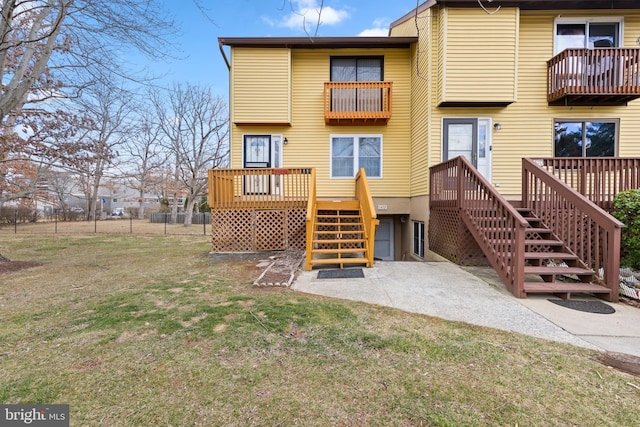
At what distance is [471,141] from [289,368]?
7.49 meters

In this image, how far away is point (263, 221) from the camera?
311 inches

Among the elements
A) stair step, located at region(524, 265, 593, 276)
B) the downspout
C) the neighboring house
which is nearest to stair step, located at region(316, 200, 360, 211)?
the neighboring house

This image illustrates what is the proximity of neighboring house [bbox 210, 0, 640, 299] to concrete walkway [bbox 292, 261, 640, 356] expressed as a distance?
975 mm

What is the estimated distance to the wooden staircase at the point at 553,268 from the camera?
4.04m

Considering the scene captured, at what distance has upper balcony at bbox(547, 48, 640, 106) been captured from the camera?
23.0ft

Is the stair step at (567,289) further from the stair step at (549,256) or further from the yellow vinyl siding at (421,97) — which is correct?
the yellow vinyl siding at (421,97)

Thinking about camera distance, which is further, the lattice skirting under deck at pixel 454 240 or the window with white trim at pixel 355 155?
the window with white trim at pixel 355 155

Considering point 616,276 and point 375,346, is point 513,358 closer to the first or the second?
point 375,346

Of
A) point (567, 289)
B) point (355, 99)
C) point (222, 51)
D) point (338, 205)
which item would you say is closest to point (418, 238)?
point (338, 205)

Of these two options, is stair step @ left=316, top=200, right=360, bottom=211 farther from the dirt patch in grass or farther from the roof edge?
the dirt patch in grass

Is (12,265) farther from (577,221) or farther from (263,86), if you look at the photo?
(577,221)

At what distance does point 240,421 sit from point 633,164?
8170mm

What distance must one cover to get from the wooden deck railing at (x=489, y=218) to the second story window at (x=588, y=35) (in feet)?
18.0

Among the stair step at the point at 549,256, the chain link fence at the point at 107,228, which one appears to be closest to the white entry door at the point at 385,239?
the stair step at the point at 549,256
